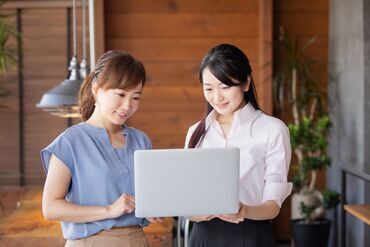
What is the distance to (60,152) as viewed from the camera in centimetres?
196

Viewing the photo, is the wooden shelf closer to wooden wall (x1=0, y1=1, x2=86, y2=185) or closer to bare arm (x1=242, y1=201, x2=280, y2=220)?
bare arm (x1=242, y1=201, x2=280, y2=220)

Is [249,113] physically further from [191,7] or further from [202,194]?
[191,7]

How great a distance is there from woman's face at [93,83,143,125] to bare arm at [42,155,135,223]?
0.20m

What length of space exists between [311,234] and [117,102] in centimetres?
358

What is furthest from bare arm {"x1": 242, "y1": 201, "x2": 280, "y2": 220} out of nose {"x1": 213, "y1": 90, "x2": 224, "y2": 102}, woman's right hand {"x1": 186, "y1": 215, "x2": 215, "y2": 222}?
nose {"x1": 213, "y1": 90, "x2": 224, "y2": 102}

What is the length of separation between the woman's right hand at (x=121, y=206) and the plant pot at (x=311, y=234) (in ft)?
11.6

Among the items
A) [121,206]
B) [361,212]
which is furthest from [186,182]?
[361,212]

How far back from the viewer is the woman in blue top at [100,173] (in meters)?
1.93

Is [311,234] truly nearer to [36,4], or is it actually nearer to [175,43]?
[175,43]

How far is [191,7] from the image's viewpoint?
18.6 ft

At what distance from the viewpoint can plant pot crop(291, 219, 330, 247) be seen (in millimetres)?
5281

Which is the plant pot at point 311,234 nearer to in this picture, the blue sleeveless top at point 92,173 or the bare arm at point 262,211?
the bare arm at point 262,211

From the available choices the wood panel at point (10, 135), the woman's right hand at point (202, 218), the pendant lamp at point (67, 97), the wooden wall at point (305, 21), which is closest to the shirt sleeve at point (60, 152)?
the woman's right hand at point (202, 218)

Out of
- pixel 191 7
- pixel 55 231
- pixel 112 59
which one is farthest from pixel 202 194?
pixel 191 7
